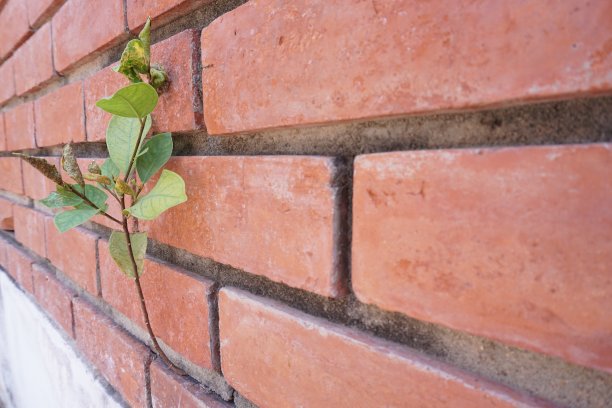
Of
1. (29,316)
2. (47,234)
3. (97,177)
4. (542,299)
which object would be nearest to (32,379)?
(29,316)

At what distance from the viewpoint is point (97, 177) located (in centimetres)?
48

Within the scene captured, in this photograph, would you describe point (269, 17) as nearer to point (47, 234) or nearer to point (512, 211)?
point (512, 211)

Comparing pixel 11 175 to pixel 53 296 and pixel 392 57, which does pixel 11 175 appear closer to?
pixel 53 296

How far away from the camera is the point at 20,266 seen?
4.02ft

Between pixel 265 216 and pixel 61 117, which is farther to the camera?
pixel 61 117

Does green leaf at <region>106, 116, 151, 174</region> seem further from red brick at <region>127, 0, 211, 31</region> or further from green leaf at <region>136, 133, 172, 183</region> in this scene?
red brick at <region>127, 0, 211, 31</region>

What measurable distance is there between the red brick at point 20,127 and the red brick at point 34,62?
0.05 metres

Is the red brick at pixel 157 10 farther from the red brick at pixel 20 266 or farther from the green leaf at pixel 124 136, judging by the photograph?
the red brick at pixel 20 266

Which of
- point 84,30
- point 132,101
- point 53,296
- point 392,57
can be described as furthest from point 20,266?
point 392,57

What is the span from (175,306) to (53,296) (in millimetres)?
630

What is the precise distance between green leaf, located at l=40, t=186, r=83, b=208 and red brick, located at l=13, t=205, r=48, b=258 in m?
0.56

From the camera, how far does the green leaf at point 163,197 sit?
1.36ft

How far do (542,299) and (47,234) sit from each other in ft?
3.47

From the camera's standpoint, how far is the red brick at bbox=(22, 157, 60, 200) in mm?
900
